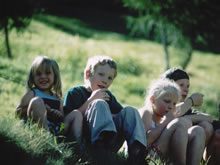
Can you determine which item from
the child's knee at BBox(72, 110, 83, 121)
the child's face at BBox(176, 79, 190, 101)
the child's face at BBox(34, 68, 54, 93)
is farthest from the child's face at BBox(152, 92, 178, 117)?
the child's face at BBox(34, 68, 54, 93)

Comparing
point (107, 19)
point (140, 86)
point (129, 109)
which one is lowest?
point (140, 86)

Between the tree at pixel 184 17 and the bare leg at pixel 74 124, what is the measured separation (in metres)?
9.31

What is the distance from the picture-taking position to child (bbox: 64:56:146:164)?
3154 millimetres

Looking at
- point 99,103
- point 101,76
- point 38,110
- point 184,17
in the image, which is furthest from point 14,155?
point 184,17

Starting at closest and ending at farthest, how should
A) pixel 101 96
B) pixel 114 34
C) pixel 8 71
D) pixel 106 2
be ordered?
pixel 101 96, pixel 8 71, pixel 114 34, pixel 106 2

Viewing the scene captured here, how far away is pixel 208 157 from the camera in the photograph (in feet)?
13.3

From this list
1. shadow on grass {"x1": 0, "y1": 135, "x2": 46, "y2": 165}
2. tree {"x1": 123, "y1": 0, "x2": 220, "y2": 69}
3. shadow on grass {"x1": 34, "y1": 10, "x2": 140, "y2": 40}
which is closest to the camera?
shadow on grass {"x1": 0, "y1": 135, "x2": 46, "y2": 165}

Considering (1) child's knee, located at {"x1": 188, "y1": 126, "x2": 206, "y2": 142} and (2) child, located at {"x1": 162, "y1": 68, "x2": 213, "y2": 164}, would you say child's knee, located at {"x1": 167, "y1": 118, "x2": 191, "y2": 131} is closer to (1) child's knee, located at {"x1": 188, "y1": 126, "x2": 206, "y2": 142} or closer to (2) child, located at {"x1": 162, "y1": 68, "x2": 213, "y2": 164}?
(1) child's knee, located at {"x1": 188, "y1": 126, "x2": 206, "y2": 142}

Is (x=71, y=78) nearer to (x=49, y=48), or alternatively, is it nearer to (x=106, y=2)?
(x=49, y=48)

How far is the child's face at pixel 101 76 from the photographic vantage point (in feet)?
12.4

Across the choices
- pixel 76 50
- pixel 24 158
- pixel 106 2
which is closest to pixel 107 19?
pixel 106 2

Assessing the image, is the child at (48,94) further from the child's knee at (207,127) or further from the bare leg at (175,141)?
the child's knee at (207,127)

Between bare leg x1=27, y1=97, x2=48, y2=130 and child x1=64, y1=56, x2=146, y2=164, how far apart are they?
1.45 feet

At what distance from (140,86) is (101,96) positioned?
23.9 feet
